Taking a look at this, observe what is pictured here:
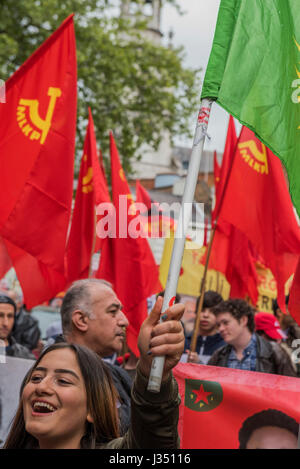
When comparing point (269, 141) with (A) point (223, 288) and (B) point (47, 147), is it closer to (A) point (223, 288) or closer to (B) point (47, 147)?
(B) point (47, 147)

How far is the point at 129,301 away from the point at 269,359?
4.36 feet

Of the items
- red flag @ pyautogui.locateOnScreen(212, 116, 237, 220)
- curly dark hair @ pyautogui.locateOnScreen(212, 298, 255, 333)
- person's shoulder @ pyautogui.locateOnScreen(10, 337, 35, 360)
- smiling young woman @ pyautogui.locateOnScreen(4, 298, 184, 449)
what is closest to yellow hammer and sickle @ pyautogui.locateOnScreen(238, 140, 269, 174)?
red flag @ pyautogui.locateOnScreen(212, 116, 237, 220)

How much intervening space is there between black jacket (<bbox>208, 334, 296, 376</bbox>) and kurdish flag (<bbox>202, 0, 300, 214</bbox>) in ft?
7.55

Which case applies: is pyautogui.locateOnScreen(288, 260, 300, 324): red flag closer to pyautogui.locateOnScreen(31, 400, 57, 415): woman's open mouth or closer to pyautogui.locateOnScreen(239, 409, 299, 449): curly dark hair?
pyautogui.locateOnScreen(239, 409, 299, 449): curly dark hair

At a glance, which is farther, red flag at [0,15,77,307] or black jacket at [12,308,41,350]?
black jacket at [12,308,41,350]

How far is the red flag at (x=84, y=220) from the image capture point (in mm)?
5879

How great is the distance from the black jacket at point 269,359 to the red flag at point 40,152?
4.44 ft

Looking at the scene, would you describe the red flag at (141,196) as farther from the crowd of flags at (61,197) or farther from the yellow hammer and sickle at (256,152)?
the yellow hammer and sickle at (256,152)

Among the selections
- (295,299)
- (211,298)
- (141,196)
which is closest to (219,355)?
(211,298)

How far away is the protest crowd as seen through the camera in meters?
2.03

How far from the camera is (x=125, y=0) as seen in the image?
16.6 m

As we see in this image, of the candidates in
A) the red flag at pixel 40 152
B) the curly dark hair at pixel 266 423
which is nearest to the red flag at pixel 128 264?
the red flag at pixel 40 152

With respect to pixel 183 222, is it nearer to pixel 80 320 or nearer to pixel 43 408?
pixel 43 408
